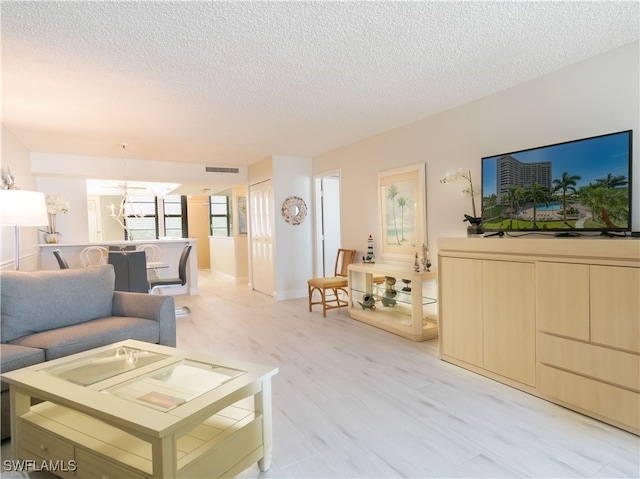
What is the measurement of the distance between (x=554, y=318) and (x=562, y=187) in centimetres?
99

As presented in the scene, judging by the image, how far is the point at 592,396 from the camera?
2.15 m

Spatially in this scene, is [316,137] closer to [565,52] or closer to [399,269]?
[399,269]

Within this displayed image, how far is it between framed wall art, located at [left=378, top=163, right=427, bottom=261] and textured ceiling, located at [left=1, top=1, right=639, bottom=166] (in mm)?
670

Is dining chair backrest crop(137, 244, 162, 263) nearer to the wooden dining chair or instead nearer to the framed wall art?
the wooden dining chair

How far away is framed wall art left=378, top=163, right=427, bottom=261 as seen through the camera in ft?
13.4

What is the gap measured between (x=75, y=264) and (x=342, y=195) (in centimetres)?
449

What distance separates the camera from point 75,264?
231 inches

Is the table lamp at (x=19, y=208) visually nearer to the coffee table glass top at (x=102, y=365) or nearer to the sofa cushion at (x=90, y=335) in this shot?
the sofa cushion at (x=90, y=335)

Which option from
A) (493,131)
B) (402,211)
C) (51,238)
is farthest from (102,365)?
(51,238)

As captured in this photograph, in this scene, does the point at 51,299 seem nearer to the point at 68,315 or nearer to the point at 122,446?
the point at 68,315

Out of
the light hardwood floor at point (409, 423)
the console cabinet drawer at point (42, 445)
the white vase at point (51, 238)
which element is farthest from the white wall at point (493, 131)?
the white vase at point (51, 238)

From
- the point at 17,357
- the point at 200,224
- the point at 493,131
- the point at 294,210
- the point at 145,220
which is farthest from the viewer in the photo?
the point at 200,224

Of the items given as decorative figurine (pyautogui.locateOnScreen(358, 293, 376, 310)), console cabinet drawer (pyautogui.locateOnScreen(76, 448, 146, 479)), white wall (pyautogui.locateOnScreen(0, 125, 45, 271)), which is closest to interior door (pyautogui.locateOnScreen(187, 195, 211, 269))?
white wall (pyautogui.locateOnScreen(0, 125, 45, 271))

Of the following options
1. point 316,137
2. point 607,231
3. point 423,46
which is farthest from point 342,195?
point 607,231
